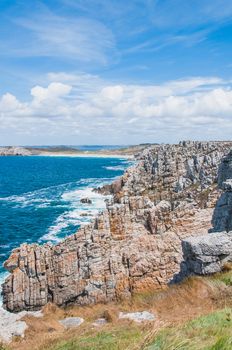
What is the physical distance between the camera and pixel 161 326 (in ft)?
33.1

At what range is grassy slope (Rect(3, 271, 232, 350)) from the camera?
8383 mm

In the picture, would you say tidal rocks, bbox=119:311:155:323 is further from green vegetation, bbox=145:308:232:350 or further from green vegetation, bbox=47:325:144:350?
green vegetation, bbox=145:308:232:350

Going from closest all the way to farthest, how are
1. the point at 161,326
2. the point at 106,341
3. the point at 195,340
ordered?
1. the point at 195,340
2. the point at 161,326
3. the point at 106,341

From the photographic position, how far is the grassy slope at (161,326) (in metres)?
8.38

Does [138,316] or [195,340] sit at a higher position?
[195,340]

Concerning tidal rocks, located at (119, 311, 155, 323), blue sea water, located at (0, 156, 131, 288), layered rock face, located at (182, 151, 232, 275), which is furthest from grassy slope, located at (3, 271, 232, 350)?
blue sea water, located at (0, 156, 131, 288)

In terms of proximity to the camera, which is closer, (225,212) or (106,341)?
(106,341)

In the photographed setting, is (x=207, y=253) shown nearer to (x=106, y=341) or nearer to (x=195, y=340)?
(x=106, y=341)

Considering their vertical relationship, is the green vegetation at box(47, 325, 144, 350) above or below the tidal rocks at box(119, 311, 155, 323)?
above

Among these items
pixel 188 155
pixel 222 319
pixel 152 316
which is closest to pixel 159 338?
pixel 222 319

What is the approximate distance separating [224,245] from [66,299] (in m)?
12.7

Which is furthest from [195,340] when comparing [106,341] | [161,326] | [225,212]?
[225,212]

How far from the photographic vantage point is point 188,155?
323 feet

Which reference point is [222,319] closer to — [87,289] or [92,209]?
[87,289]
